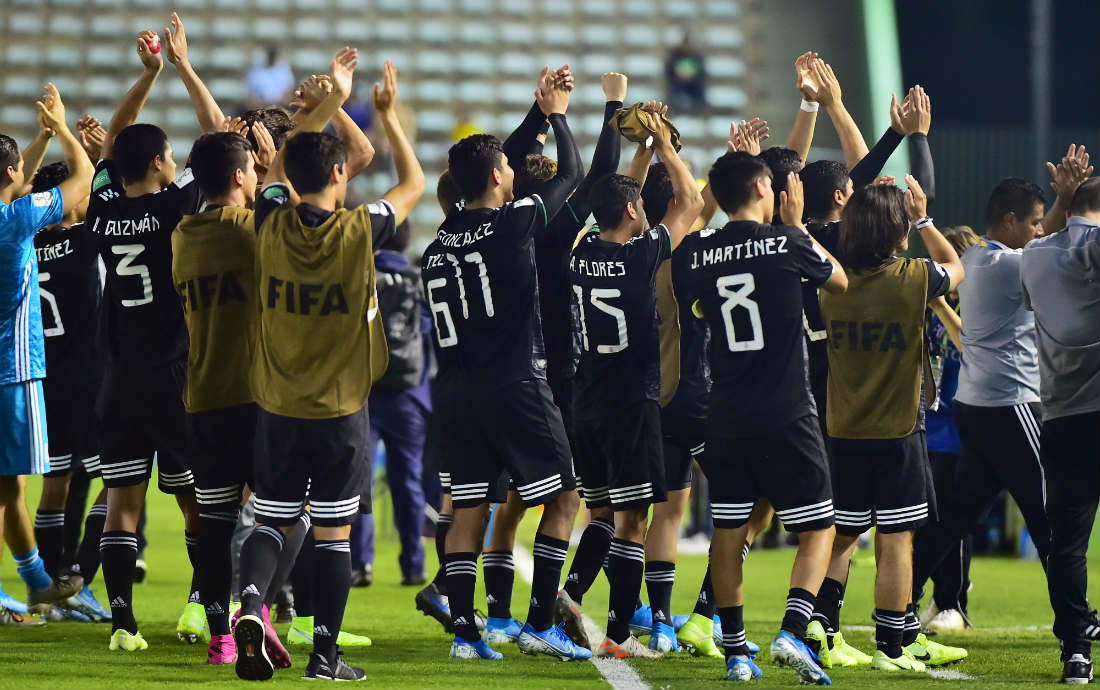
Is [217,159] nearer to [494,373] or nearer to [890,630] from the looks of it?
[494,373]

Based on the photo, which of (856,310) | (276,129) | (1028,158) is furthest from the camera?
(1028,158)

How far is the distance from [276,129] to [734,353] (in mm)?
2633

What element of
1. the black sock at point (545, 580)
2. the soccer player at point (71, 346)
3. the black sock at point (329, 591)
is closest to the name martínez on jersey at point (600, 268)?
the black sock at point (545, 580)

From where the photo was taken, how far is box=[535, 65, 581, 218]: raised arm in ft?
20.0

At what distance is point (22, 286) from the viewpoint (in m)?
6.66

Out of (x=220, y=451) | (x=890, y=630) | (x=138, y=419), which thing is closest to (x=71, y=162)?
(x=138, y=419)

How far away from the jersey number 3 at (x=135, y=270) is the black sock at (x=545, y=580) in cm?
205

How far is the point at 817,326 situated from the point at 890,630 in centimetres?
141

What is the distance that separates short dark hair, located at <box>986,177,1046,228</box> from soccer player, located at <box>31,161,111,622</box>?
14.9ft

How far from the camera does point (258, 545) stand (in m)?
5.37

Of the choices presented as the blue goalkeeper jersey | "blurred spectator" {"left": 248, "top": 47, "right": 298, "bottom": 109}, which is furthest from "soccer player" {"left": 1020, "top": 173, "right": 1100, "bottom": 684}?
"blurred spectator" {"left": 248, "top": 47, "right": 298, "bottom": 109}

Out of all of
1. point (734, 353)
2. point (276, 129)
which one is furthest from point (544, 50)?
point (734, 353)

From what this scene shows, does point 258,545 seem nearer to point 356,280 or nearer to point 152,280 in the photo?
point 356,280

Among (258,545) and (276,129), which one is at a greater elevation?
(276,129)
